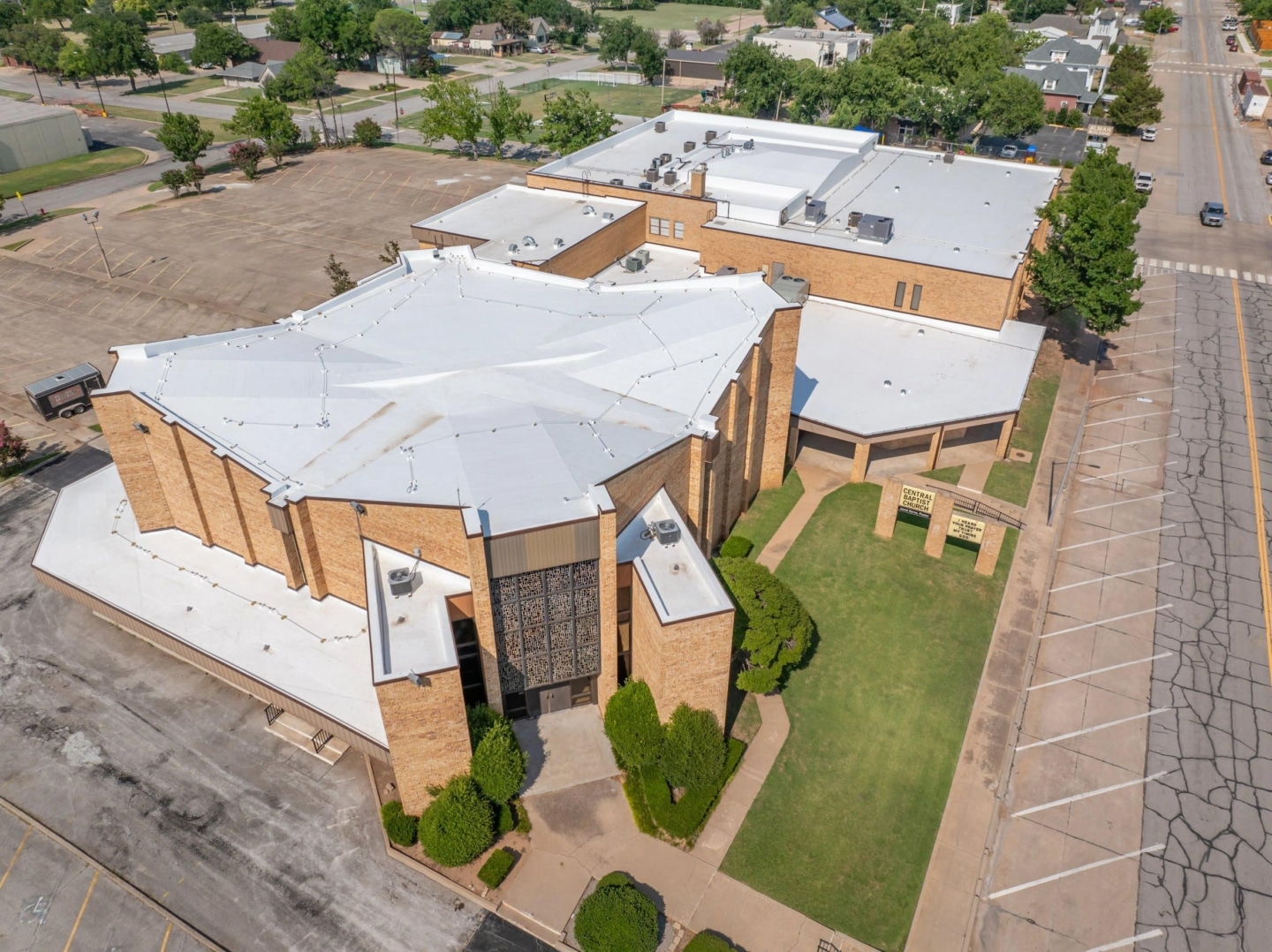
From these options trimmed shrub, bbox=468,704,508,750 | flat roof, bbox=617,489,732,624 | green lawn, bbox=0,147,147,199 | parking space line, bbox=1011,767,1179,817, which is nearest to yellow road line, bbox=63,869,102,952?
trimmed shrub, bbox=468,704,508,750

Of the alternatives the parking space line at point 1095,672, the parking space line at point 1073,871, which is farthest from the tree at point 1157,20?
the parking space line at point 1073,871

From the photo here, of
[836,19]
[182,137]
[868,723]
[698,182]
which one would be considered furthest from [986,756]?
[836,19]

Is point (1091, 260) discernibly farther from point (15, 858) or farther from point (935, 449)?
point (15, 858)

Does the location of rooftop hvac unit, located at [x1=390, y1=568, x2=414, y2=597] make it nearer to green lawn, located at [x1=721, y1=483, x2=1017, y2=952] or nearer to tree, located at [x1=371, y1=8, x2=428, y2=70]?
green lawn, located at [x1=721, y1=483, x2=1017, y2=952]

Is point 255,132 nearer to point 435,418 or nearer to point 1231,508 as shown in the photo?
point 435,418

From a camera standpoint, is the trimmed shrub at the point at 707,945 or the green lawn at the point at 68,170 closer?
the trimmed shrub at the point at 707,945

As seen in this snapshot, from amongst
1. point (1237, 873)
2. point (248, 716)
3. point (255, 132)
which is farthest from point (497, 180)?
point (1237, 873)

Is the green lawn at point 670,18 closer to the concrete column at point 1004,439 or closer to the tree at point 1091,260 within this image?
the tree at point 1091,260
